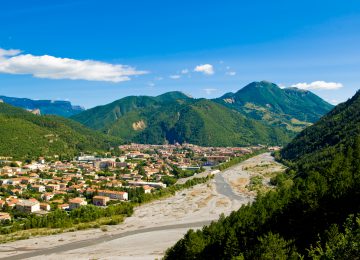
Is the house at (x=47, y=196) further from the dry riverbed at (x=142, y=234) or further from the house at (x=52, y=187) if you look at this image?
the dry riverbed at (x=142, y=234)

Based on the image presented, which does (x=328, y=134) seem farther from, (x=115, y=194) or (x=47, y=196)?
(x=47, y=196)

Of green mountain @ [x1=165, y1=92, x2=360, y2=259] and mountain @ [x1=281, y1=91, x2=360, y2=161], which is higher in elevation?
mountain @ [x1=281, y1=91, x2=360, y2=161]

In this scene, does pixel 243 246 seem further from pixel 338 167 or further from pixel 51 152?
pixel 51 152

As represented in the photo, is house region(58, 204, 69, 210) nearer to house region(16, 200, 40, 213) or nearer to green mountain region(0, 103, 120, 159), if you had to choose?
house region(16, 200, 40, 213)

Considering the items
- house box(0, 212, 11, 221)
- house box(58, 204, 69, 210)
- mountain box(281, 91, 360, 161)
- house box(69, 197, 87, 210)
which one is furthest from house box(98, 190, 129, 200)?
mountain box(281, 91, 360, 161)

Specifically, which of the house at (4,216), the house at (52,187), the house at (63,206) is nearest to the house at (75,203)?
the house at (63,206)

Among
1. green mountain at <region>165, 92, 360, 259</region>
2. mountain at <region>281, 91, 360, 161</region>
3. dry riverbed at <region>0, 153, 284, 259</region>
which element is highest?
mountain at <region>281, 91, 360, 161</region>
